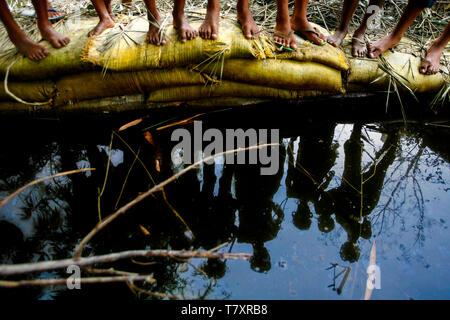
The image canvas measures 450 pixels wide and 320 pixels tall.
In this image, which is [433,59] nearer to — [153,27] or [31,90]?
[153,27]

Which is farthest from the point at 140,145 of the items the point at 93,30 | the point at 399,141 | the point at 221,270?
the point at 399,141

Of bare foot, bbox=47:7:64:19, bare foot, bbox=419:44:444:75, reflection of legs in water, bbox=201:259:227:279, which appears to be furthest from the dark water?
bare foot, bbox=47:7:64:19

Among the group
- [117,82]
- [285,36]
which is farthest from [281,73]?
[117,82]

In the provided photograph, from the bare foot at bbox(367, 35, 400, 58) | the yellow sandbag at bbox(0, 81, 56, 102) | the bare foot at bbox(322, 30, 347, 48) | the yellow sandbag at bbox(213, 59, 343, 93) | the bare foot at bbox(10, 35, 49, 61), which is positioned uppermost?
the bare foot at bbox(322, 30, 347, 48)

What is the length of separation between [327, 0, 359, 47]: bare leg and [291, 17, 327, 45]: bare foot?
0.12 meters

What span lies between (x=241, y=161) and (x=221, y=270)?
0.86 metres

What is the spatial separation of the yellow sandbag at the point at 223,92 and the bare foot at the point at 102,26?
600 millimetres

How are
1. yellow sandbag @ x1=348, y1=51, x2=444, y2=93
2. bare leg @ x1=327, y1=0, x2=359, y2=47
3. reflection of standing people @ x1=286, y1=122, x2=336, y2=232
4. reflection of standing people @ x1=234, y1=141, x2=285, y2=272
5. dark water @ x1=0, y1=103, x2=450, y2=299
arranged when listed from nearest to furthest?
1. dark water @ x1=0, y1=103, x2=450, y2=299
2. reflection of standing people @ x1=234, y1=141, x2=285, y2=272
3. reflection of standing people @ x1=286, y1=122, x2=336, y2=232
4. bare leg @ x1=327, y1=0, x2=359, y2=47
5. yellow sandbag @ x1=348, y1=51, x2=444, y2=93

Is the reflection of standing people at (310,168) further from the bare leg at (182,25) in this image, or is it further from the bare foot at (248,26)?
the bare leg at (182,25)

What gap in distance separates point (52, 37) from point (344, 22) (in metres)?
2.38

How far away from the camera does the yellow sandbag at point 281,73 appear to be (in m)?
2.10

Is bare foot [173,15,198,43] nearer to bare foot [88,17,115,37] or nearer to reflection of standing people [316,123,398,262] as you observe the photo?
bare foot [88,17,115,37]

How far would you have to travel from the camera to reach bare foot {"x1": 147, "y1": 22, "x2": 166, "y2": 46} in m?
2.00
